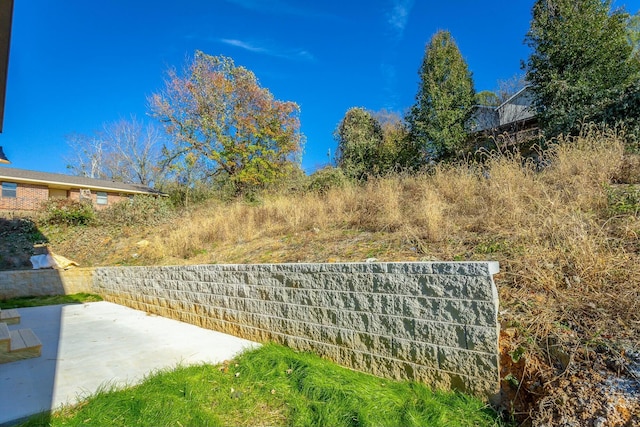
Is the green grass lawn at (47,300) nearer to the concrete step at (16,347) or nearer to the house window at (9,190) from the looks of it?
the concrete step at (16,347)

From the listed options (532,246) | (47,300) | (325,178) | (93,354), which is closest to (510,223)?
(532,246)

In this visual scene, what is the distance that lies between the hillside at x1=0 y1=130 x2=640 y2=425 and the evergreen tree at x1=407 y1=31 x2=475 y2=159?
622 cm

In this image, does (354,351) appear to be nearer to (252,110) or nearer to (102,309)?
(102,309)

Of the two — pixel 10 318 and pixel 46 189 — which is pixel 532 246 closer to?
pixel 10 318

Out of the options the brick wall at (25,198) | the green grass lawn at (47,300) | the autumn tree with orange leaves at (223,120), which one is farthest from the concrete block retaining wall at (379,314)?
the brick wall at (25,198)

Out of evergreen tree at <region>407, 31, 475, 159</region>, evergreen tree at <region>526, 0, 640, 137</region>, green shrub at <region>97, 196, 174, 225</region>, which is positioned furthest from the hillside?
evergreen tree at <region>407, 31, 475, 159</region>

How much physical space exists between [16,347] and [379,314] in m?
3.50

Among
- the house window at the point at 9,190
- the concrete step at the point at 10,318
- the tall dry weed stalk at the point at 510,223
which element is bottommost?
the concrete step at the point at 10,318

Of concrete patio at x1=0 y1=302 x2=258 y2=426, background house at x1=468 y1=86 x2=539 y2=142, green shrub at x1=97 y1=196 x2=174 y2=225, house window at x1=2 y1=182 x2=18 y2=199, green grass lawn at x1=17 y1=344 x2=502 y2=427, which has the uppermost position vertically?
house window at x1=2 y1=182 x2=18 y2=199

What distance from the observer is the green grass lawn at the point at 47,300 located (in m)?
6.08

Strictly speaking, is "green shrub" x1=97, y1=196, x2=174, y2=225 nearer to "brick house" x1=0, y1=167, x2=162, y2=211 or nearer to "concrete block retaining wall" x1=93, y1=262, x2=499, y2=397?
"brick house" x1=0, y1=167, x2=162, y2=211

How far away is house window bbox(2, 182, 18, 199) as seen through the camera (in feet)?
55.2

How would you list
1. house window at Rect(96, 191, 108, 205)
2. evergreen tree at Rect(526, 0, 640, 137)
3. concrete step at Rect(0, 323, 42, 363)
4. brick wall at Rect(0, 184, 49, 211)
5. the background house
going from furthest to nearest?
house window at Rect(96, 191, 108, 205) < brick wall at Rect(0, 184, 49, 211) < the background house < evergreen tree at Rect(526, 0, 640, 137) < concrete step at Rect(0, 323, 42, 363)

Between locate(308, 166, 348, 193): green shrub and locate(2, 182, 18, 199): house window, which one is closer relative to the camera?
locate(308, 166, 348, 193): green shrub
